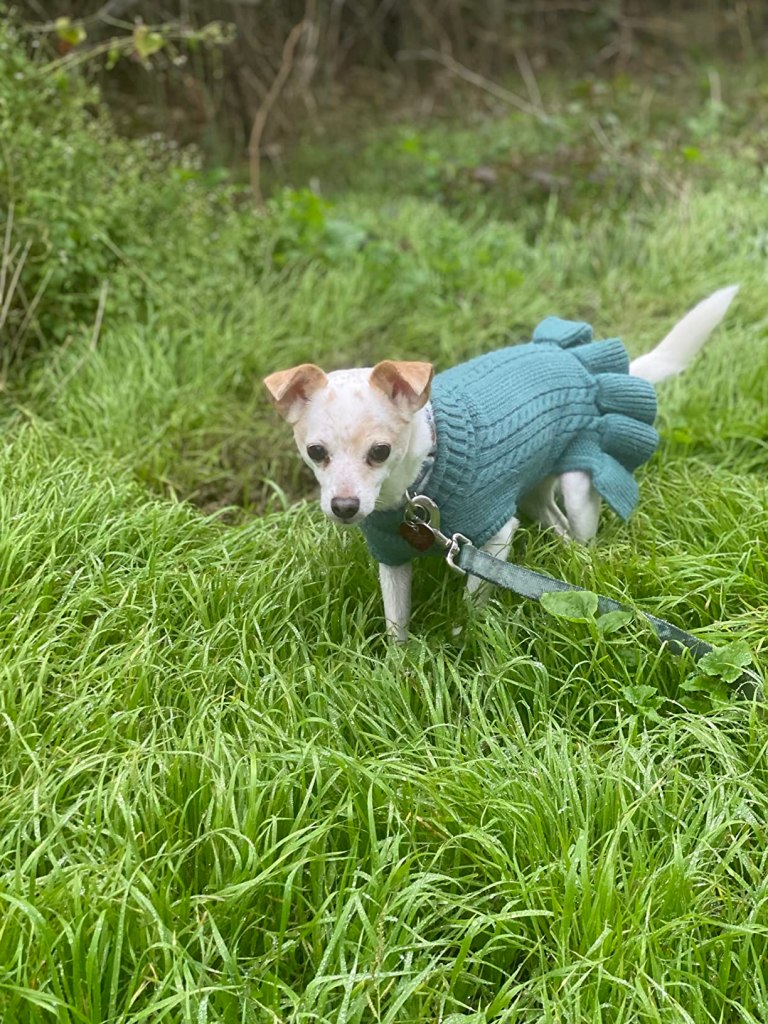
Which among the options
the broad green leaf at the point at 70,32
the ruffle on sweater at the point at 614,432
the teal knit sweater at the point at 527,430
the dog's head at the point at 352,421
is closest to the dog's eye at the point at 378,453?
the dog's head at the point at 352,421

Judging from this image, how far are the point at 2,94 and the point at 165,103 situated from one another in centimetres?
230

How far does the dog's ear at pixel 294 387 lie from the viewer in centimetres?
200

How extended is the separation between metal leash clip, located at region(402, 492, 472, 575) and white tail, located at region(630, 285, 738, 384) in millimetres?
1018

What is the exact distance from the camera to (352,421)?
1.96 m

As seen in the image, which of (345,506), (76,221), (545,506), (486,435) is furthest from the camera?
(76,221)

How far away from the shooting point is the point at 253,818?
1721mm

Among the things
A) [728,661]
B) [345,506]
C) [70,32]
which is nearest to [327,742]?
[345,506]

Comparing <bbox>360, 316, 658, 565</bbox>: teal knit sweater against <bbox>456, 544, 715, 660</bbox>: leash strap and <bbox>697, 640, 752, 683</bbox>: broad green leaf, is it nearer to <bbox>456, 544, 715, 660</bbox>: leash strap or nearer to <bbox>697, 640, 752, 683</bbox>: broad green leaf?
<bbox>456, 544, 715, 660</bbox>: leash strap

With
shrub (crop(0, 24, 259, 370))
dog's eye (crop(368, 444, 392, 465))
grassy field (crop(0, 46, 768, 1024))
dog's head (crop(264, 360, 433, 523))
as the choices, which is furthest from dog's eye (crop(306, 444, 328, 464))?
shrub (crop(0, 24, 259, 370))

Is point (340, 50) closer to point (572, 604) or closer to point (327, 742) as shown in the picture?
point (572, 604)

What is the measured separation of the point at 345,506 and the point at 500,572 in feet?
1.43

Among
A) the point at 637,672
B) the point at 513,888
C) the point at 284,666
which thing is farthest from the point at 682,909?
the point at 284,666

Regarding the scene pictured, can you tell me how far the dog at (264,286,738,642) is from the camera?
6.52 ft

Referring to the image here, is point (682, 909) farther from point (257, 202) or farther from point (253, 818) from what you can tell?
point (257, 202)
